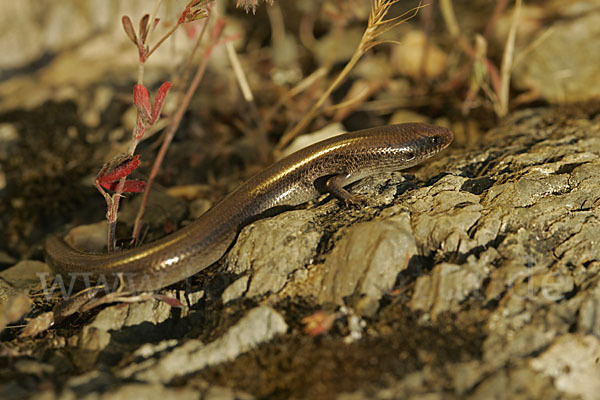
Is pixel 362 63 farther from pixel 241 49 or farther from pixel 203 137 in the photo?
pixel 203 137

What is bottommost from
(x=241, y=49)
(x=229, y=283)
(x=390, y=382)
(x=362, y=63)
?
(x=390, y=382)

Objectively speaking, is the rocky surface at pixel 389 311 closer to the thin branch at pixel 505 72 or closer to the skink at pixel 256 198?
the skink at pixel 256 198

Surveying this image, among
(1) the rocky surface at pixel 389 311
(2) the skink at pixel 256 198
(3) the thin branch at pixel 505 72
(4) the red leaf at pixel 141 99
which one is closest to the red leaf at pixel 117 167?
(4) the red leaf at pixel 141 99

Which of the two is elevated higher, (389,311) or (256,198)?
(256,198)

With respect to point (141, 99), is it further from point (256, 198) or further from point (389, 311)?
point (389, 311)

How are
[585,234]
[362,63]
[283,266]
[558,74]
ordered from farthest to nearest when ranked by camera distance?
1. [362,63]
2. [558,74]
3. [283,266]
4. [585,234]

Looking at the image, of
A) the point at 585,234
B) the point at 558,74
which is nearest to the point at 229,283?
the point at 585,234

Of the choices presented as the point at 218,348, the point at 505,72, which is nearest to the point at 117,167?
the point at 218,348
